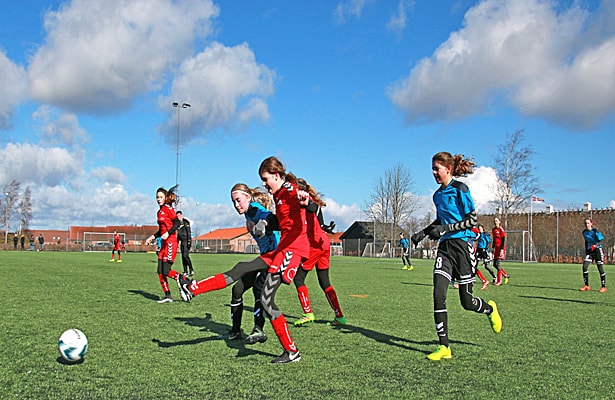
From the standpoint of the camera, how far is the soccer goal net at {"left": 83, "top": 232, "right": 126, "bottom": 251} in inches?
2335

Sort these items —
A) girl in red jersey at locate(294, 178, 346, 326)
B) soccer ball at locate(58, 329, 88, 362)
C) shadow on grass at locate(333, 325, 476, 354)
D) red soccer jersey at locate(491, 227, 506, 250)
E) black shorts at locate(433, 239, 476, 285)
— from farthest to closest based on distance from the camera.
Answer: red soccer jersey at locate(491, 227, 506, 250) → girl in red jersey at locate(294, 178, 346, 326) → shadow on grass at locate(333, 325, 476, 354) → black shorts at locate(433, 239, 476, 285) → soccer ball at locate(58, 329, 88, 362)

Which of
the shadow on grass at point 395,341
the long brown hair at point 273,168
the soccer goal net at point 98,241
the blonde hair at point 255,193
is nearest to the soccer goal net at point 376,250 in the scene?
the soccer goal net at point 98,241

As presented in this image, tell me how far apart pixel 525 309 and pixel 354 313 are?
3.35 meters

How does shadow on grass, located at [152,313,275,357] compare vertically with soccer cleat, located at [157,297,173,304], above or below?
above

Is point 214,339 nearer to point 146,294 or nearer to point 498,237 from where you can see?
point 146,294

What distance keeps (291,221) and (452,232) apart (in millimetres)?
1779

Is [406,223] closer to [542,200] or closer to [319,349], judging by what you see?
[542,200]

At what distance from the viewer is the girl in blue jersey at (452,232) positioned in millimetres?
5699

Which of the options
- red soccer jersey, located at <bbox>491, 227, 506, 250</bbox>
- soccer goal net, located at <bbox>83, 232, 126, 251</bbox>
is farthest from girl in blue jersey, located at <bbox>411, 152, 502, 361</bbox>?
soccer goal net, located at <bbox>83, 232, 126, 251</bbox>

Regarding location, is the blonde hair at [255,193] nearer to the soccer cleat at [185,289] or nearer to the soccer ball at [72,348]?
the soccer cleat at [185,289]

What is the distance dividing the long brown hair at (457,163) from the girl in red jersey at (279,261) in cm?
171

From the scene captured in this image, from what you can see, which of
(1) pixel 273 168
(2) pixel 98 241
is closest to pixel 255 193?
(1) pixel 273 168

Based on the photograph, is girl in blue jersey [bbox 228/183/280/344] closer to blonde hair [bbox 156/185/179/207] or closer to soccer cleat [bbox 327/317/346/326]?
soccer cleat [bbox 327/317/346/326]

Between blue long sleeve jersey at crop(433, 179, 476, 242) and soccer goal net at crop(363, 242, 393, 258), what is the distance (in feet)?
183
